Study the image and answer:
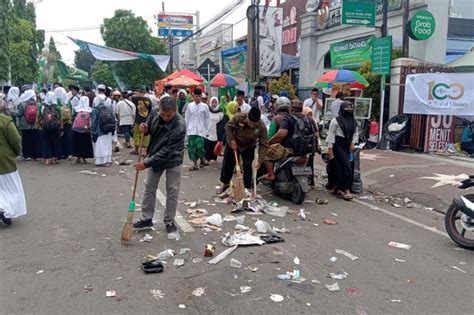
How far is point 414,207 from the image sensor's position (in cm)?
786

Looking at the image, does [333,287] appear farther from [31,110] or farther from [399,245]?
[31,110]

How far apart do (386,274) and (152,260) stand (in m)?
2.35

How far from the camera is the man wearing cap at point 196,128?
10562mm

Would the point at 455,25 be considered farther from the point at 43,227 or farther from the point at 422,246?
the point at 43,227

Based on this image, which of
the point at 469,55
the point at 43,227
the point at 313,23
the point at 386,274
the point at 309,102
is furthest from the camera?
the point at 313,23

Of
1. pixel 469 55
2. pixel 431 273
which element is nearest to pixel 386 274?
pixel 431 273

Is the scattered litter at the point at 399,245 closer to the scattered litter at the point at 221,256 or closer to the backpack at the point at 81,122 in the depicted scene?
the scattered litter at the point at 221,256

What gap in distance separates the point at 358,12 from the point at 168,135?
10716 mm

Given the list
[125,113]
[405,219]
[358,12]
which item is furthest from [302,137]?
[358,12]

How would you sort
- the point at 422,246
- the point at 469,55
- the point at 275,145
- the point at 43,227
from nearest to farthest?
the point at 422,246, the point at 43,227, the point at 275,145, the point at 469,55

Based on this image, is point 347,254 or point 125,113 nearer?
point 347,254

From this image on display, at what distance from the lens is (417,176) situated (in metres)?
9.49

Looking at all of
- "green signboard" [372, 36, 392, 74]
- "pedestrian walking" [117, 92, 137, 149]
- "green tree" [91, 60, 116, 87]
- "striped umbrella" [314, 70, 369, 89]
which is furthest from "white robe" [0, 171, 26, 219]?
"green tree" [91, 60, 116, 87]

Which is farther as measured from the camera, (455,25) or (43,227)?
(455,25)
